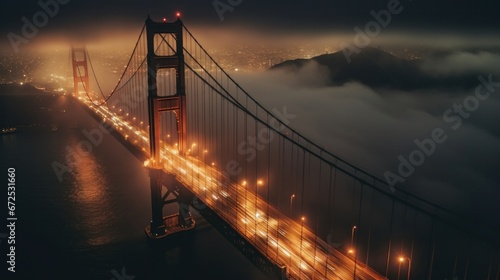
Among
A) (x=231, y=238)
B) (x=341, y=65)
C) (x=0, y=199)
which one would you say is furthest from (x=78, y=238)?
(x=341, y=65)

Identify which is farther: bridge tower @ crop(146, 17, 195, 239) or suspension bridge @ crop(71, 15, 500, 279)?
bridge tower @ crop(146, 17, 195, 239)

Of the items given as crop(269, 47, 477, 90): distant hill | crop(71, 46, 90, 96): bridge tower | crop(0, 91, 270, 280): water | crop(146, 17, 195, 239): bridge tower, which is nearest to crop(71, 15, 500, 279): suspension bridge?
crop(146, 17, 195, 239): bridge tower

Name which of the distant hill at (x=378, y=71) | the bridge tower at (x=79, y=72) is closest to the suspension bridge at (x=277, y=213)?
the bridge tower at (x=79, y=72)

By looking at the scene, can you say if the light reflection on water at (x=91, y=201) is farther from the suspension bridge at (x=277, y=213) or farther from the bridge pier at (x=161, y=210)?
the suspension bridge at (x=277, y=213)

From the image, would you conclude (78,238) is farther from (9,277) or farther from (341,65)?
(341,65)

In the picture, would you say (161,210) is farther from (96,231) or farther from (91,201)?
(91,201)

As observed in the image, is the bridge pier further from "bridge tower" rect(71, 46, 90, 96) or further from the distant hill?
the distant hill

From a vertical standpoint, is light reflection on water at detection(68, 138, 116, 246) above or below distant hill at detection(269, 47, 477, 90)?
below
